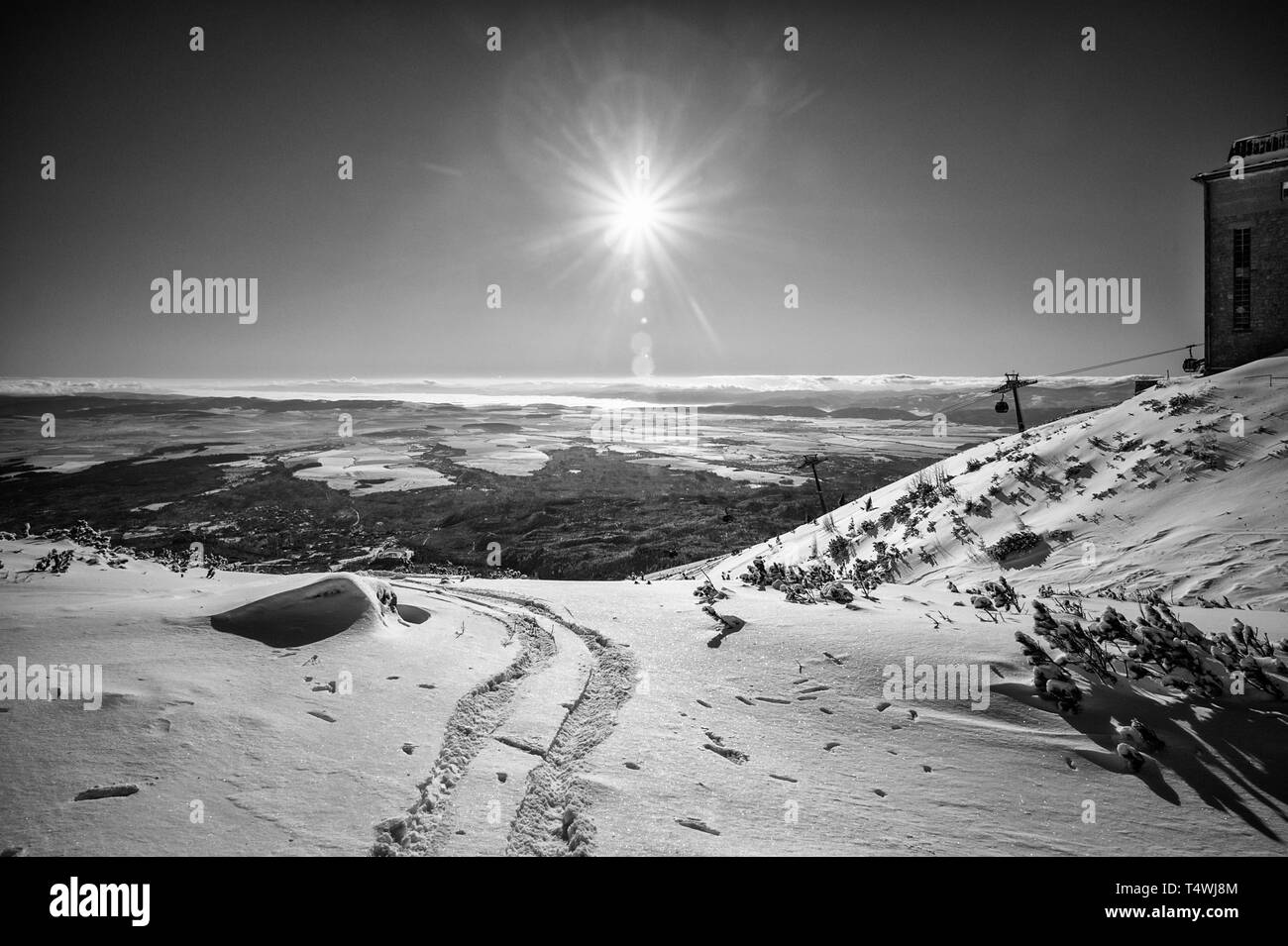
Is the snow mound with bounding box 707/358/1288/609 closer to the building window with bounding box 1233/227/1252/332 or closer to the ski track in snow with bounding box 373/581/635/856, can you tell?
the building window with bounding box 1233/227/1252/332

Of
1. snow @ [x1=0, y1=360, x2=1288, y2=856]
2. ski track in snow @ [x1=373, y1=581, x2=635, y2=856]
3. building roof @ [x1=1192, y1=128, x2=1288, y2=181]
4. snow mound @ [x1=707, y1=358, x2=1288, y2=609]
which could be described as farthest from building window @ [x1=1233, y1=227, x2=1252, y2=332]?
ski track in snow @ [x1=373, y1=581, x2=635, y2=856]

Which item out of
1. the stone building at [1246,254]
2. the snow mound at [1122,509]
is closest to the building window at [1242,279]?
the stone building at [1246,254]

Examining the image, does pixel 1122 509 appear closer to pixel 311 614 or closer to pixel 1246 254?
pixel 311 614

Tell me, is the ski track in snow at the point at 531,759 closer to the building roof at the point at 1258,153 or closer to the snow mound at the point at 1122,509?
the snow mound at the point at 1122,509

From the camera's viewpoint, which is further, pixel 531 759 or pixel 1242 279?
pixel 1242 279

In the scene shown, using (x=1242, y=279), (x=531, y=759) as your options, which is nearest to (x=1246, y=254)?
(x=1242, y=279)
